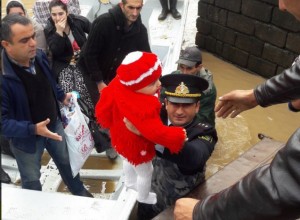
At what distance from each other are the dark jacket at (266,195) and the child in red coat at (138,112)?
47 centimetres

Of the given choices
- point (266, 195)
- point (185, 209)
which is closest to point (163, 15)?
point (185, 209)

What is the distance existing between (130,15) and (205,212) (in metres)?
2.16

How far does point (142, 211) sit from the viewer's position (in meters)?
2.29

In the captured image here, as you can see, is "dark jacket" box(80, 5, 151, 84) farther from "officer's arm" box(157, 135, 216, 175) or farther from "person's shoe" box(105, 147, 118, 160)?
"officer's arm" box(157, 135, 216, 175)

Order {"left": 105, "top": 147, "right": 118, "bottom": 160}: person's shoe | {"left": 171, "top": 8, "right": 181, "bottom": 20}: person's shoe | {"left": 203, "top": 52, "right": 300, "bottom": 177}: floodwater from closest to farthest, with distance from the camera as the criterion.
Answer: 1. {"left": 105, "top": 147, "right": 118, "bottom": 160}: person's shoe
2. {"left": 203, "top": 52, "right": 300, "bottom": 177}: floodwater
3. {"left": 171, "top": 8, "right": 181, "bottom": 20}: person's shoe

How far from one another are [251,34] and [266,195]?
16.8 feet

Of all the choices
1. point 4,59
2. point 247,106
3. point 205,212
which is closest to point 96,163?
point 4,59

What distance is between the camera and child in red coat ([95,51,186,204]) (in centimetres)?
158

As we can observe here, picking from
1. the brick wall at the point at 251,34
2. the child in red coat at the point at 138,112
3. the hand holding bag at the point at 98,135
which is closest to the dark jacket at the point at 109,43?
the hand holding bag at the point at 98,135

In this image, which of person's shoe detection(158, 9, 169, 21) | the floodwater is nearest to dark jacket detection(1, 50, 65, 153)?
the floodwater

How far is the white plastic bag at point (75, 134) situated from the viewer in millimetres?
2725

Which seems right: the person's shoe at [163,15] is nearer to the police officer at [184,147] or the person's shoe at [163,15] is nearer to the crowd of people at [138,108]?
the crowd of people at [138,108]

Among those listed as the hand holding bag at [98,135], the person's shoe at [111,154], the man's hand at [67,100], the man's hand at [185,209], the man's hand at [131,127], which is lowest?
the person's shoe at [111,154]

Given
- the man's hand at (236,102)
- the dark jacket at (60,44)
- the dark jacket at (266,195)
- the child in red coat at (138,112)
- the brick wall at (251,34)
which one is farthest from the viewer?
the brick wall at (251,34)
